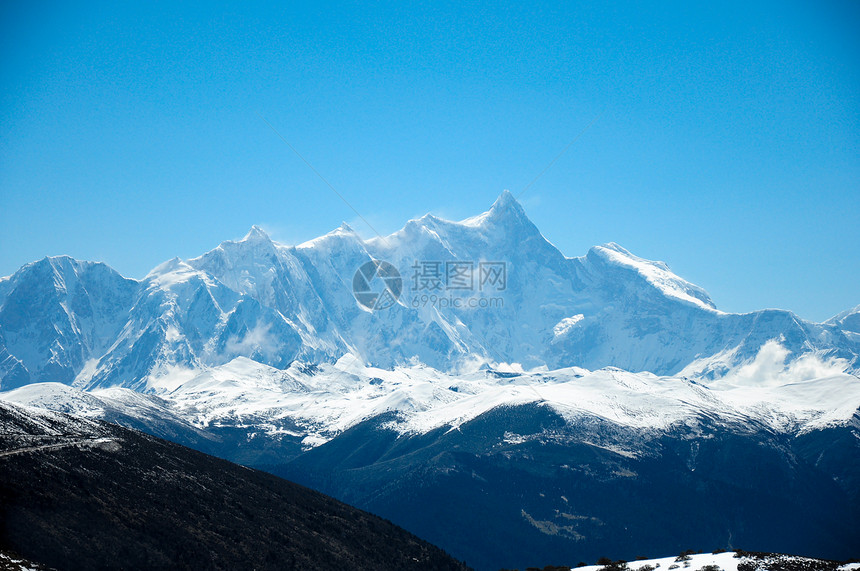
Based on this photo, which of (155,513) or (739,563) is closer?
(739,563)

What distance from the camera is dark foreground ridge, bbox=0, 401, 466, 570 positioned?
110 meters

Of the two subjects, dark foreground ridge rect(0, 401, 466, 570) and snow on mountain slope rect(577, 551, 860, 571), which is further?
dark foreground ridge rect(0, 401, 466, 570)

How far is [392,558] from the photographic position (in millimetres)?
144750

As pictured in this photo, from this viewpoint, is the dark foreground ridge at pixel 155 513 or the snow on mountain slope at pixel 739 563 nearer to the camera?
the snow on mountain slope at pixel 739 563

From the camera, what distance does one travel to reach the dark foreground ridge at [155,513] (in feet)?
362

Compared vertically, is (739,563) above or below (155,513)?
above

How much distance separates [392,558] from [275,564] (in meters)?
26.2

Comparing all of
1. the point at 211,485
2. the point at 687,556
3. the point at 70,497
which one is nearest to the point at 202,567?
the point at 70,497

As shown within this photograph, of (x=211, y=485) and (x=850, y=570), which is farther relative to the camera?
(x=211, y=485)

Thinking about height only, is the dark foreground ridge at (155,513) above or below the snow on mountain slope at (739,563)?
below

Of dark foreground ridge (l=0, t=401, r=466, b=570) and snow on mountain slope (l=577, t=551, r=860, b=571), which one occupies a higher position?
snow on mountain slope (l=577, t=551, r=860, b=571)

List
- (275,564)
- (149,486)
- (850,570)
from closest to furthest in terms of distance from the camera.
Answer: (850,570) → (275,564) → (149,486)

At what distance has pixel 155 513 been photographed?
415 feet

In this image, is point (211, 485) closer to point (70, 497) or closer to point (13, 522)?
point (70, 497)
